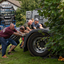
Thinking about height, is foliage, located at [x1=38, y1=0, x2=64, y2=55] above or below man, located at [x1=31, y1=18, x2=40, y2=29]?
above

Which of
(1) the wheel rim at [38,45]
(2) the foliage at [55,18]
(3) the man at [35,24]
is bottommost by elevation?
(1) the wheel rim at [38,45]

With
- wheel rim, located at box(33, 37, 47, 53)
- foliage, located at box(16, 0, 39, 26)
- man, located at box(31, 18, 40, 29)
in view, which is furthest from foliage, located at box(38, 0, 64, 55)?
foliage, located at box(16, 0, 39, 26)

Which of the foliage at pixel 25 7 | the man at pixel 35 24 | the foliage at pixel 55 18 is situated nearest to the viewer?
the foliage at pixel 55 18

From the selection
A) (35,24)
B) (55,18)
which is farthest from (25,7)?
(55,18)

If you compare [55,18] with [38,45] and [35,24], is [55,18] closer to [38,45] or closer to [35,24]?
[38,45]

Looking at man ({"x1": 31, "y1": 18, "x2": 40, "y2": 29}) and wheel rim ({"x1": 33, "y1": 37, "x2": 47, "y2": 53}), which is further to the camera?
man ({"x1": 31, "y1": 18, "x2": 40, "y2": 29})

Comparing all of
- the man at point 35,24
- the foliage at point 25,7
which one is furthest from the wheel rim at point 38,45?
the foliage at point 25,7

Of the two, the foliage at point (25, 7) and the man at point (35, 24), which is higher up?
the foliage at point (25, 7)

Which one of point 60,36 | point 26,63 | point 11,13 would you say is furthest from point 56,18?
point 11,13

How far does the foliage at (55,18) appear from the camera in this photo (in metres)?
2.01

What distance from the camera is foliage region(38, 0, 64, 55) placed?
201 cm

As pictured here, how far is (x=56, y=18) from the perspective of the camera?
2.22 metres

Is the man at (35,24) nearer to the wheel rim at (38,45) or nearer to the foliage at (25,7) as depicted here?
the wheel rim at (38,45)

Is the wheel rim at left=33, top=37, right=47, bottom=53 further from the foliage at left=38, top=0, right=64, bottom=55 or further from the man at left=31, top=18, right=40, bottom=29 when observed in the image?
the foliage at left=38, top=0, right=64, bottom=55
